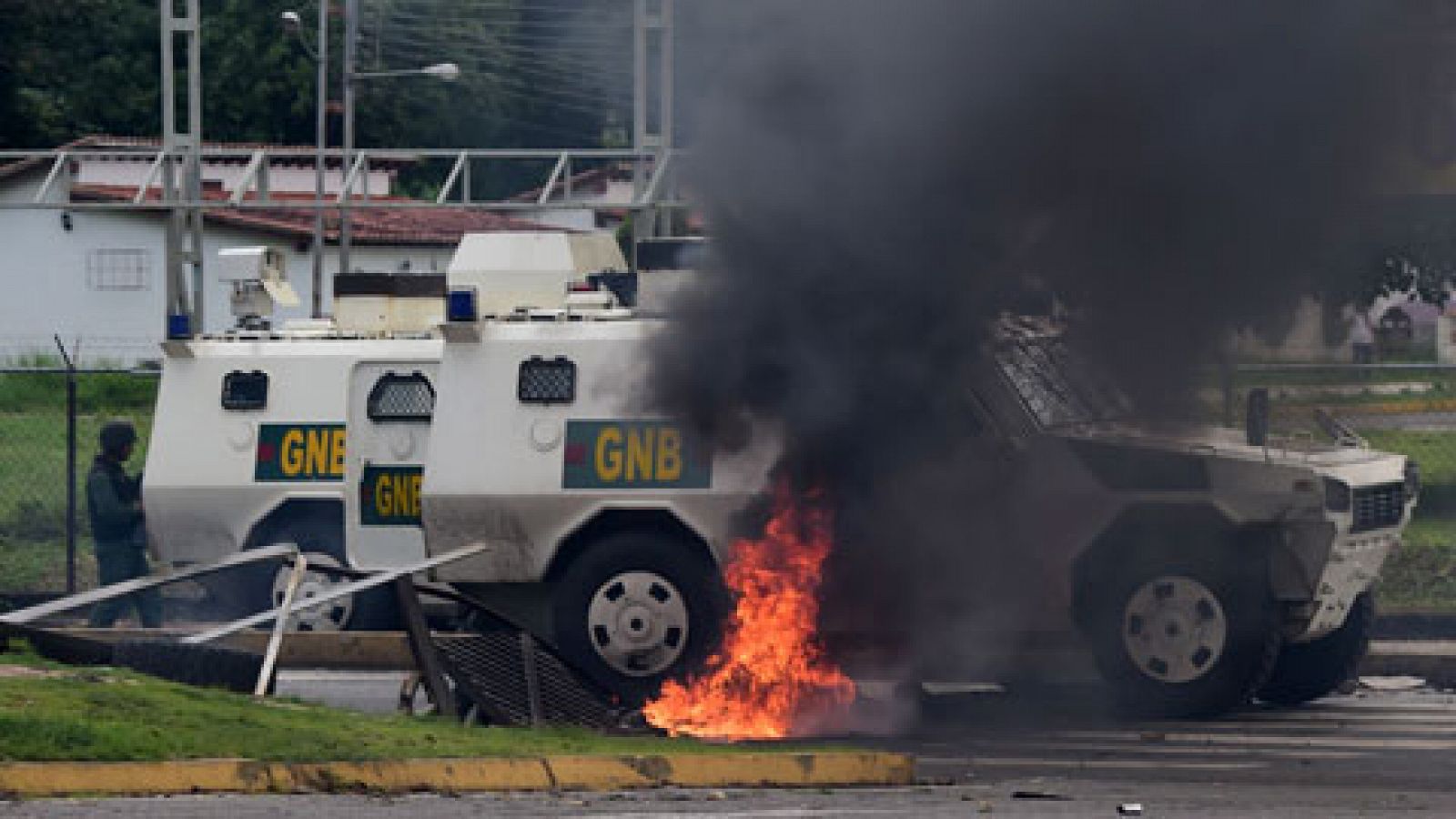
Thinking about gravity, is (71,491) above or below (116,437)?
below

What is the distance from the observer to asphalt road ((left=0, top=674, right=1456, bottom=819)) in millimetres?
10453

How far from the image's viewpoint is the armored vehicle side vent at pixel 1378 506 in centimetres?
1465

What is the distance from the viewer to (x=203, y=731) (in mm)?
11016

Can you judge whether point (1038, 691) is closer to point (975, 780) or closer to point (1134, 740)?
point (1134, 740)

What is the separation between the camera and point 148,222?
48.5 meters

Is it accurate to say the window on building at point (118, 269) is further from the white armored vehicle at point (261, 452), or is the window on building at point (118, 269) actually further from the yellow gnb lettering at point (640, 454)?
the yellow gnb lettering at point (640, 454)

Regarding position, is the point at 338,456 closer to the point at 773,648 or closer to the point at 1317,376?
the point at 773,648

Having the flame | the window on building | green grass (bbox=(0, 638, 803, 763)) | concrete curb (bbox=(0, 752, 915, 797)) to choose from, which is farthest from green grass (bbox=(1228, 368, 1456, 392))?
the window on building

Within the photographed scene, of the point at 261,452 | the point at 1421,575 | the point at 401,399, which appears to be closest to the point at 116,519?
the point at 261,452

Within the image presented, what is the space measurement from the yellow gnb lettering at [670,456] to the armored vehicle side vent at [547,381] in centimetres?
71

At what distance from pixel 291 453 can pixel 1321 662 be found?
6897 mm

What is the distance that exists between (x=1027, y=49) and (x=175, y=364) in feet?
23.6

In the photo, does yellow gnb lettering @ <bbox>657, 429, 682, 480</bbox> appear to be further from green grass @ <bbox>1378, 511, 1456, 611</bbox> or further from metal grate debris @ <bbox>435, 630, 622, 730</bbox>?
green grass @ <bbox>1378, 511, 1456, 611</bbox>

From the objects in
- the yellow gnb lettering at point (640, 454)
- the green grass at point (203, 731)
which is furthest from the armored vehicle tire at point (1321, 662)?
the green grass at point (203, 731)
